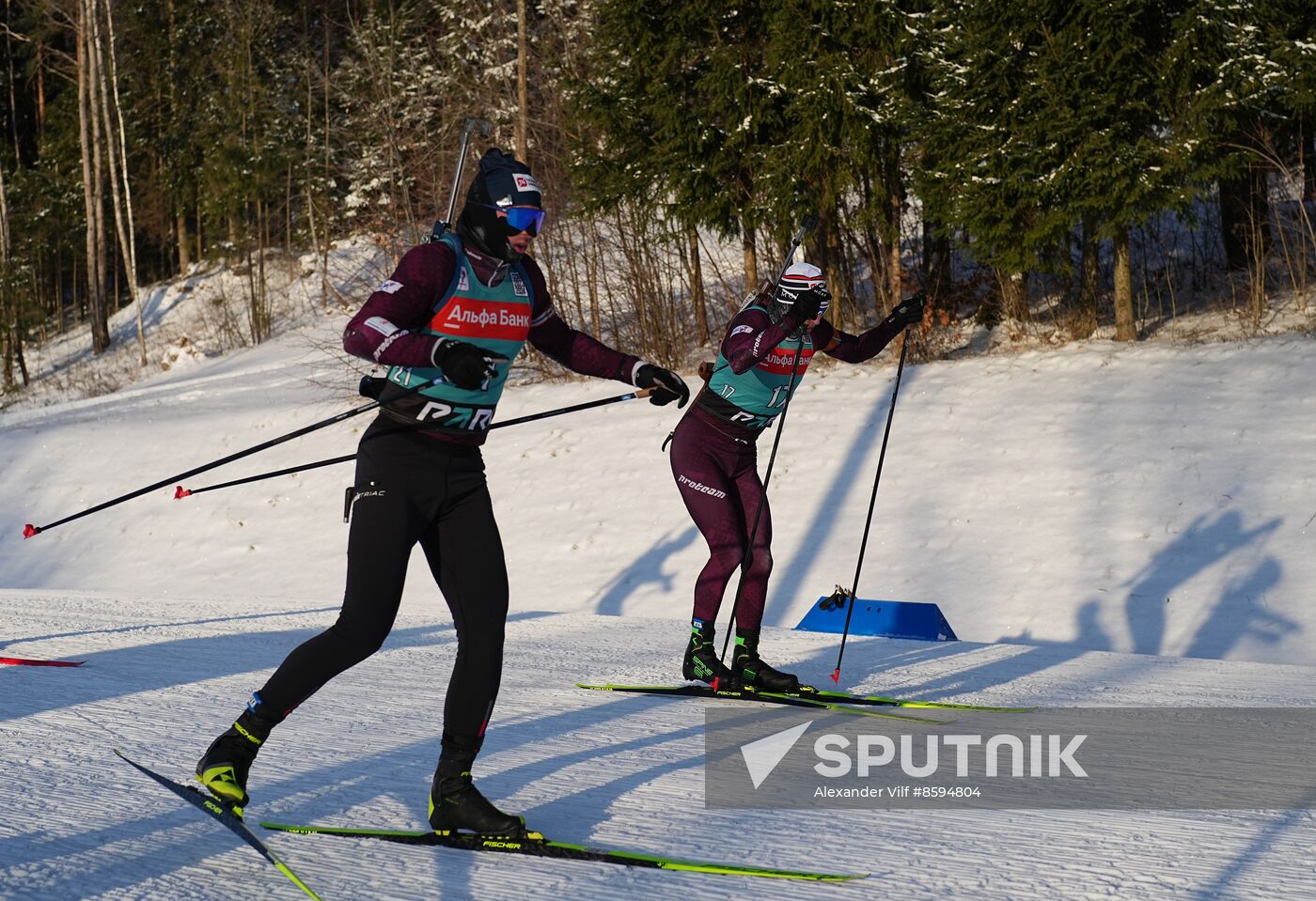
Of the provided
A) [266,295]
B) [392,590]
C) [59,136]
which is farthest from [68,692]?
[59,136]

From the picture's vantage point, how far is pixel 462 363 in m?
3.29

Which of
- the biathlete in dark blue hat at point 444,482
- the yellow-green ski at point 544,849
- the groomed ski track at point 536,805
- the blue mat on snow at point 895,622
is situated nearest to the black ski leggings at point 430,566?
the biathlete in dark blue hat at point 444,482

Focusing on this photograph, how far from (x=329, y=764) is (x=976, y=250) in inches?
441

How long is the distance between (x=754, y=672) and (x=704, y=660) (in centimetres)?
27

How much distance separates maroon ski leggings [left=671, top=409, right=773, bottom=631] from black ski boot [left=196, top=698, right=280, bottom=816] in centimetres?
288

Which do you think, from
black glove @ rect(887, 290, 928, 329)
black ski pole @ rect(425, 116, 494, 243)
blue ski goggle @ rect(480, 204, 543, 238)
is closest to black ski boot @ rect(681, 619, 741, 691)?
black glove @ rect(887, 290, 928, 329)

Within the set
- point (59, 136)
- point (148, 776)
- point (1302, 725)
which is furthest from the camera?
point (59, 136)

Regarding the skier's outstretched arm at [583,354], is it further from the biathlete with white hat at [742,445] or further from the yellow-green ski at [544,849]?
the biathlete with white hat at [742,445]

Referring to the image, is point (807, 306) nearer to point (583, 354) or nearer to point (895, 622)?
point (583, 354)

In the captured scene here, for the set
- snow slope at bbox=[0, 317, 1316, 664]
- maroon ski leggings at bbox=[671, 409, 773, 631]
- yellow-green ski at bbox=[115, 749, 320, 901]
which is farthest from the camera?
snow slope at bbox=[0, 317, 1316, 664]

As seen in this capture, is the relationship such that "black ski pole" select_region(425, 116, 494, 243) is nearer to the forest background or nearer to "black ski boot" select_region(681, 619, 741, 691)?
"black ski boot" select_region(681, 619, 741, 691)

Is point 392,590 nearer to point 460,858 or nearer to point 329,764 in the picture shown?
point 460,858

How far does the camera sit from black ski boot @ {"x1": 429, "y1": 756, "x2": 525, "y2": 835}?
3.23 meters

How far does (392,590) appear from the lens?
3408 mm
